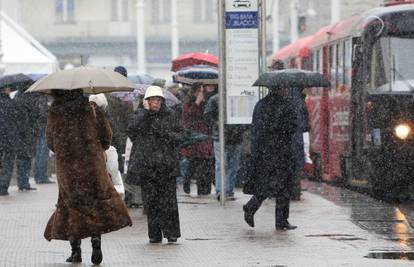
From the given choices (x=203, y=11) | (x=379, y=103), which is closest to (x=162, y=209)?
(x=379, y=103)

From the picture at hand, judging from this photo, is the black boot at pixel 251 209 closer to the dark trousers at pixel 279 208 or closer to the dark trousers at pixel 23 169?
the dark trousers at pixel 279 208

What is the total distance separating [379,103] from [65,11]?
60099 millimetres

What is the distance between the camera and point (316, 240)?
1512cm

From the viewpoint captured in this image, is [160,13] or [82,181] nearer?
[82,181]

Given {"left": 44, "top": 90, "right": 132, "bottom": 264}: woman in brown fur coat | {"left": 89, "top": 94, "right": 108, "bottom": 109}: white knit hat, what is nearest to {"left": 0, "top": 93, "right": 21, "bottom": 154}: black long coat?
{"left": 89, "top": 94, "right": 108, "bottom": 109}: white knit hat

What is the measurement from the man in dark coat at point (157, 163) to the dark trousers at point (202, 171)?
645 cm

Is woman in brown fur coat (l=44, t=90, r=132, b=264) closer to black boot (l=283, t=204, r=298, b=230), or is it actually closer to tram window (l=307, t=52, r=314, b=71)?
black boot (l=283, t=204, r=298, b=230)

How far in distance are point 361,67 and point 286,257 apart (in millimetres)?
9195

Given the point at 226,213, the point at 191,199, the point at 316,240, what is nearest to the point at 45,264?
the point at 316,240

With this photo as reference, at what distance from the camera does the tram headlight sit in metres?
21.0

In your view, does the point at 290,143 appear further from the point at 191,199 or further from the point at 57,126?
the point at 191,199

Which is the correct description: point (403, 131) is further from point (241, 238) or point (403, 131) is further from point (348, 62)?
point (241, 238)

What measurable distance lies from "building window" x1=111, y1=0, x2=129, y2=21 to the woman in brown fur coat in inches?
2591

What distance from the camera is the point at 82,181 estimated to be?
43.3 feet
